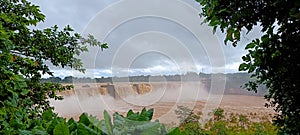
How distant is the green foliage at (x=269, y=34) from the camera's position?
1342 mm

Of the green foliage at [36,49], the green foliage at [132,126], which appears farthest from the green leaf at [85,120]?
the green foliage at [36,49]

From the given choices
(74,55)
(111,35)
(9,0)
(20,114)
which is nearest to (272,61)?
(111,35)

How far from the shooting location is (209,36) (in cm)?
141

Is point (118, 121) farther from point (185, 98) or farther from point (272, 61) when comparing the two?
point (272, 61)

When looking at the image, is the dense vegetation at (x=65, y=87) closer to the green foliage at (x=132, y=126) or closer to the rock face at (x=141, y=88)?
the green foliage at (x=132, y=126)

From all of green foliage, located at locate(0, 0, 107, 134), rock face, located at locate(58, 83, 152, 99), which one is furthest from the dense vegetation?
rock face, located at locate(58, 83, 152, 99)

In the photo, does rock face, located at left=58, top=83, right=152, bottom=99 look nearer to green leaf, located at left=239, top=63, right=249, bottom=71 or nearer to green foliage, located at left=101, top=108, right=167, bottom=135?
green foliage, located at left=101, top=108, right=167, bottom=135

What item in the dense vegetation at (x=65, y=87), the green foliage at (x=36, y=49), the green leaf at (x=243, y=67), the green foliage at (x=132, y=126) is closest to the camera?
the green foliage at (x=132, y=126)

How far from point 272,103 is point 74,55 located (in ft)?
5.64

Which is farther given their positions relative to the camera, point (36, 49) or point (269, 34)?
point (36, 49)

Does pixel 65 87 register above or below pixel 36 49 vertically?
below

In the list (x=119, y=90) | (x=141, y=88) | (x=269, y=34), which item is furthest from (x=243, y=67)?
(x=119, y=90)

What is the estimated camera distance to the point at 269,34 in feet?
4.54

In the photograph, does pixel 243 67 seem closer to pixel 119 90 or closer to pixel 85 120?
pixel 119 90
